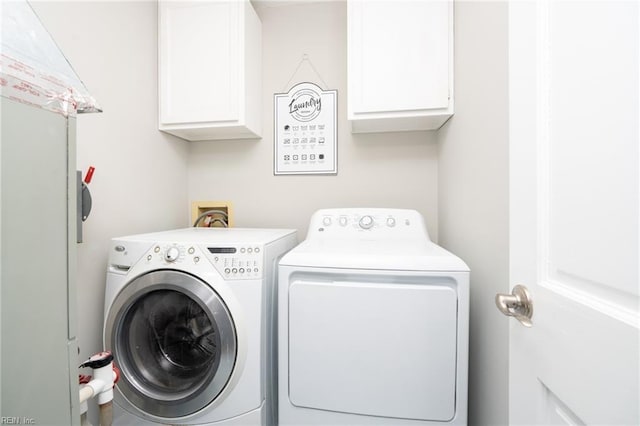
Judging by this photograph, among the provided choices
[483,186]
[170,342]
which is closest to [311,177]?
[483,186]

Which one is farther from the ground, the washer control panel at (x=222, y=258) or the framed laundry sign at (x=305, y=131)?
the framed laundry sign at (x=305, y=131)

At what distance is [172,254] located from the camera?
103 cm

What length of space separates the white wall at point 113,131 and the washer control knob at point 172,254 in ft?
1.41

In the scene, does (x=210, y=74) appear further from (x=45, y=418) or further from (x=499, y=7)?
(x=45, y=418)

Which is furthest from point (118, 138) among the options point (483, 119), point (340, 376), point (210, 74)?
point (483, 119)

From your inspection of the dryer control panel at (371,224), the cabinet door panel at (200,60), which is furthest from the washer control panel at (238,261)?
the cabinet door panel at (200,60)

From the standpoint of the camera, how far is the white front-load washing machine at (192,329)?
0.99 m

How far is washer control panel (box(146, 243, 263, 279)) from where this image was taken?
101 cm

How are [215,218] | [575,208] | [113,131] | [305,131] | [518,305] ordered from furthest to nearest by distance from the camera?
[215,218], [305,131], [113,131], [518,305], [575,208]

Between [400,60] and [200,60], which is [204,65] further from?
[400,60]

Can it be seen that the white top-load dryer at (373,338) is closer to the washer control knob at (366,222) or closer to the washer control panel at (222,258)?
the washer control panel at (222,258)

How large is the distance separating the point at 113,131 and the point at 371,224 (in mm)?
1401

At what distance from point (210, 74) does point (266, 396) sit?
166cm

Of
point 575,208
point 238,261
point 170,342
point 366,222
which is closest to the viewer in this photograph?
point 575,208
